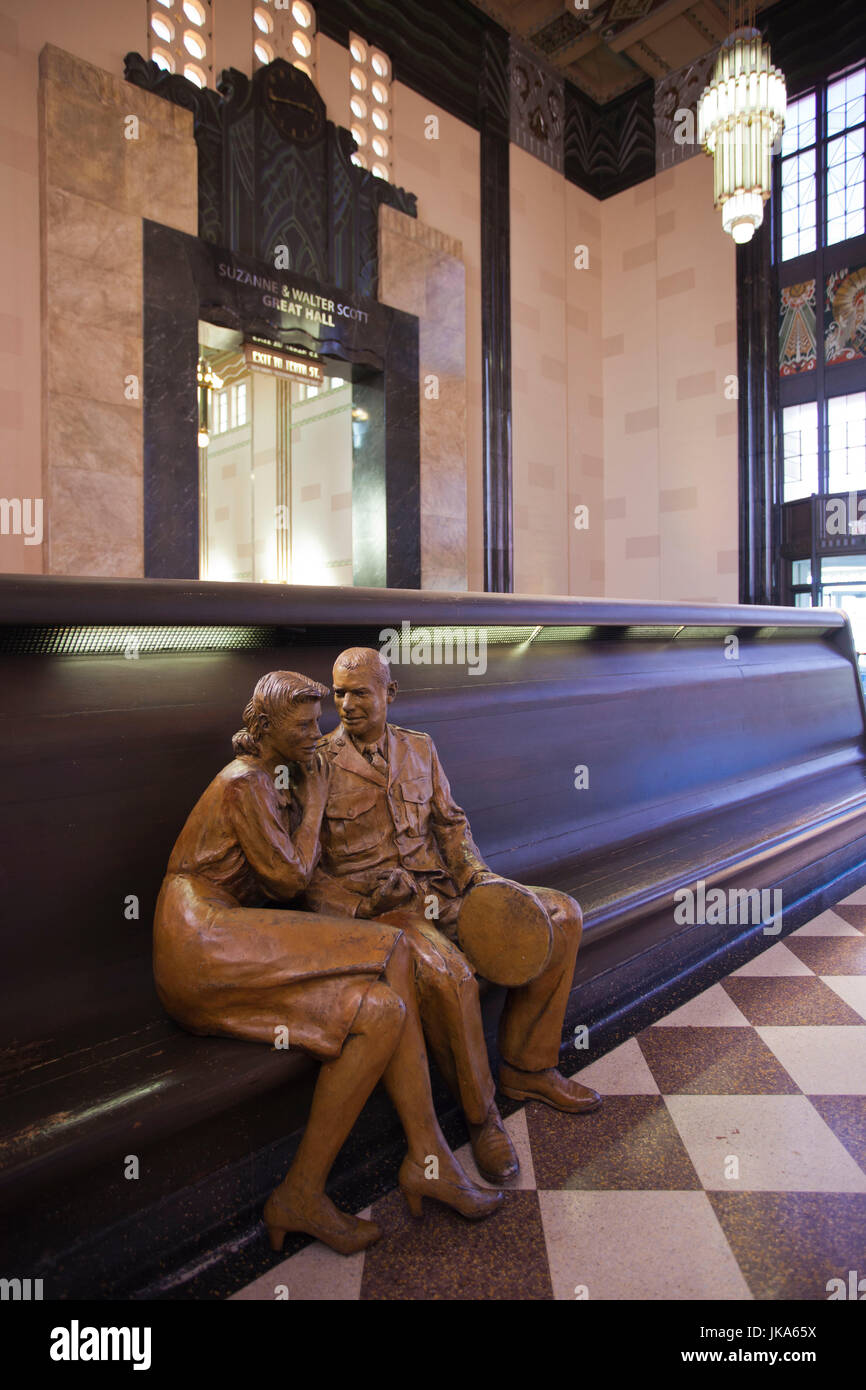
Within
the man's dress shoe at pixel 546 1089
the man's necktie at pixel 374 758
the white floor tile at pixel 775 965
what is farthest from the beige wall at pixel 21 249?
the white floor tile at pixel 775 965

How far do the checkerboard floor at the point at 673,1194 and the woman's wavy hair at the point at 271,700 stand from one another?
34.4 inches

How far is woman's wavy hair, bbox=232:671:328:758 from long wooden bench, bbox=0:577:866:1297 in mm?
257

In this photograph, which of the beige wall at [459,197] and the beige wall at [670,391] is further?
the beige wall at [670,391]

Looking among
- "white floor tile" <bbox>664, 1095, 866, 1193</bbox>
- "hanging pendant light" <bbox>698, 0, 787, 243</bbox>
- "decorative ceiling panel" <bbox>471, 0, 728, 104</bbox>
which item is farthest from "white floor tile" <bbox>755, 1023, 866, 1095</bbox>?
"decorative ceiling panel" <bbox>471, 0, 728, 104</bbox>

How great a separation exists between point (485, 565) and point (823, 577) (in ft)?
11.6

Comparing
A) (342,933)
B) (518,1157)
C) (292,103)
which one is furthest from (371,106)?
(518,1157)

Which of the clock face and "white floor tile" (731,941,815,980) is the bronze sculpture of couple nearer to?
"white floor tile" (731,941,815,980)

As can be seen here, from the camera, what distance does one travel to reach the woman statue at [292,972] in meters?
1.36

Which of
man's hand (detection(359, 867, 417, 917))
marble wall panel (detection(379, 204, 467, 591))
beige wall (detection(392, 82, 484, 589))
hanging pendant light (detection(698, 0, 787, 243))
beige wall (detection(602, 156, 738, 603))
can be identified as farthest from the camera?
beige wall (detection(602, 156, 738, 603))

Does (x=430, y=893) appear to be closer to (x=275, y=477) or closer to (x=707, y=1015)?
(x=707, y=1015)

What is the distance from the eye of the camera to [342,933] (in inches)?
56.1

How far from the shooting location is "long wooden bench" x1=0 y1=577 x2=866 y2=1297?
4.17 feet

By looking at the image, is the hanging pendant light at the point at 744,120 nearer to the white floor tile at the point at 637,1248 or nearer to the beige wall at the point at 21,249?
the beige wall at the point at 21,249

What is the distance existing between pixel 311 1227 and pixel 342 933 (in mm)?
472
